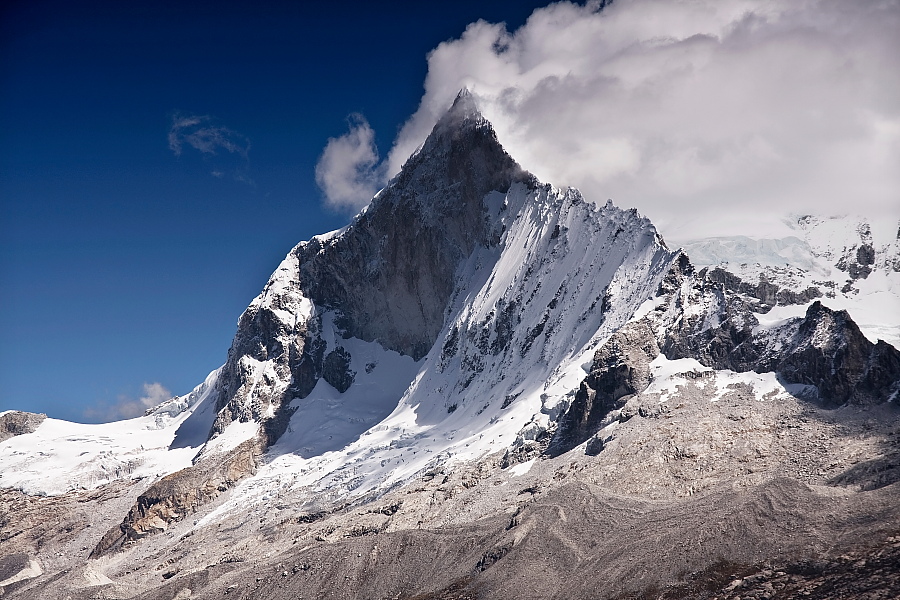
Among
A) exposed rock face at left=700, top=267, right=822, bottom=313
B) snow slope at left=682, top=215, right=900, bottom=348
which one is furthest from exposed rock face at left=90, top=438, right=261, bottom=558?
snow slope at left=682, top=215, right=900, bottom=348

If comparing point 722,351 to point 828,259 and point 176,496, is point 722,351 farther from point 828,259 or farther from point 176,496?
point 176,496

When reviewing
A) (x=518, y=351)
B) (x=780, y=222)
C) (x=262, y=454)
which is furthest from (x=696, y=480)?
(x=262, y=454)

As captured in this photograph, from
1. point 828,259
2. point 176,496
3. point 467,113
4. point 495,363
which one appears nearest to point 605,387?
point 495,363

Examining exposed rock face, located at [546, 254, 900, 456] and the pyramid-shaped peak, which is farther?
the pyramid-shaped peak

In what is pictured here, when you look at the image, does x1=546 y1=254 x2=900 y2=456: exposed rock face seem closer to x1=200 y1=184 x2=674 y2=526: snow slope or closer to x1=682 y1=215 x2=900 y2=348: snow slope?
x1=200 y1=184 x2=674 y2=526: snow slope

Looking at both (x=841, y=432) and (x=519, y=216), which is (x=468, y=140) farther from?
(x=841, y=432)
